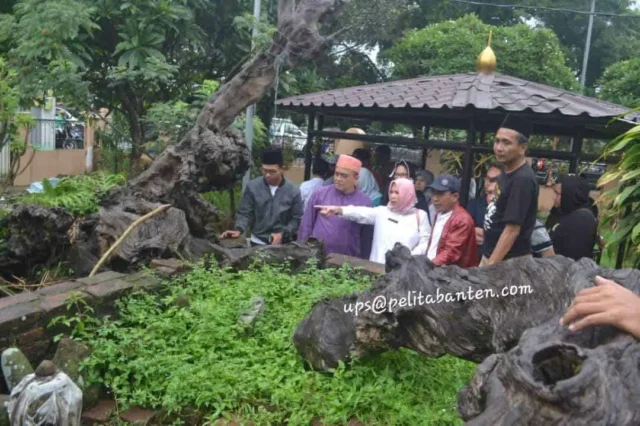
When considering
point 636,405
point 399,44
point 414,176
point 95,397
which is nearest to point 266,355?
point 95,397

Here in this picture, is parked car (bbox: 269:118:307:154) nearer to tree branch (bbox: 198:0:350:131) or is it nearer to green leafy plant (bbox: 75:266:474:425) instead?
tree branch (bbox: 198:0:350:131)

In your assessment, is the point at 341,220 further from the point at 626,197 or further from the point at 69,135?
the point at 69,135

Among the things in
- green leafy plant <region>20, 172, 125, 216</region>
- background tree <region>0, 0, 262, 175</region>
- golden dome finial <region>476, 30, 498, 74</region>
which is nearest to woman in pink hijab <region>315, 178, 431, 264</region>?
green leafy plant <region>20, 172, 125, 216</region>

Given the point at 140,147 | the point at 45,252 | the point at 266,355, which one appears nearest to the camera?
the point at 266,355

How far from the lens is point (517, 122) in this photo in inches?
175

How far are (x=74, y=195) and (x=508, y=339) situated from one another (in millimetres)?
3994

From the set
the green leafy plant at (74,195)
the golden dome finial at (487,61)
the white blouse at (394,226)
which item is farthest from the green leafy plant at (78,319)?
the golden dome finial at (487,61)

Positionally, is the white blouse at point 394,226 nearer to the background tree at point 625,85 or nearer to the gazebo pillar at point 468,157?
the gazebo pillar at point 468,157

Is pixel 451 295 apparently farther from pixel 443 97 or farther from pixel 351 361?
pixel 443 97

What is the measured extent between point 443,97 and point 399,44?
1454 centimetres

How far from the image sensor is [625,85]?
1830 cm

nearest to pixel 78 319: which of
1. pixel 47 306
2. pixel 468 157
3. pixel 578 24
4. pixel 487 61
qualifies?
pixel 47 306

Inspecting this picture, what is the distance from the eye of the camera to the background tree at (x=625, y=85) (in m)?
17.9

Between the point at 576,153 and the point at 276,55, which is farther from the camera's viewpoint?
the point at 576,153
